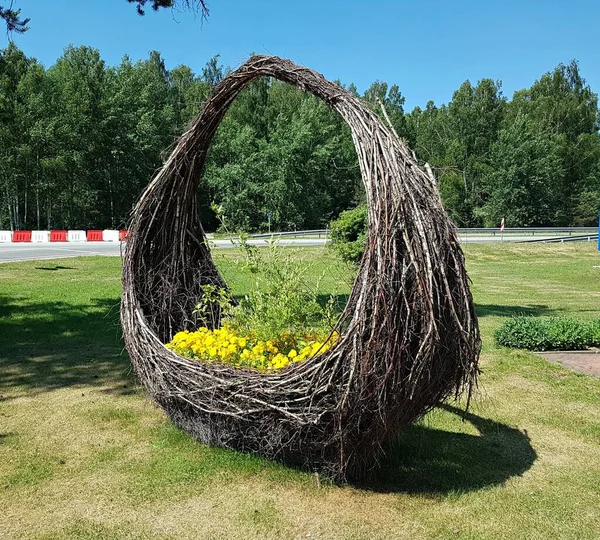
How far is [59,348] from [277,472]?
5411 mm

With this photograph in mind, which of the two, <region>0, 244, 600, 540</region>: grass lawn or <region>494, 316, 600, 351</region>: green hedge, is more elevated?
<region>494, 316, 600, 351</region>: green hedge

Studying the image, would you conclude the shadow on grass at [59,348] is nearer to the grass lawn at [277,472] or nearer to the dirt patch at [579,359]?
the grass lawn at [277,472]

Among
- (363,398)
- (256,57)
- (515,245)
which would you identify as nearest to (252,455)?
(363,398)

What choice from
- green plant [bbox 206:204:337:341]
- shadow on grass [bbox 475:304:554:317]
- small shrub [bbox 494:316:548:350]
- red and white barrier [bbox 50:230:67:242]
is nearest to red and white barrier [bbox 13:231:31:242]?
red and white barrier [bbox 50:230:67:242]

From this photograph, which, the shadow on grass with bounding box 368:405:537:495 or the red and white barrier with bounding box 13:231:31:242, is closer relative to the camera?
the shadow on grass with bounding box 368:405:537:495

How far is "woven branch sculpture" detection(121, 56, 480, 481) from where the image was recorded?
3492 millimetres

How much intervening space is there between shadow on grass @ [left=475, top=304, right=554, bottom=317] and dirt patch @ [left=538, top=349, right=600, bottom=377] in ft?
9.13

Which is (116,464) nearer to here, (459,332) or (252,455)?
(252,455)

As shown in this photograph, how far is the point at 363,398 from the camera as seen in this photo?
358cm

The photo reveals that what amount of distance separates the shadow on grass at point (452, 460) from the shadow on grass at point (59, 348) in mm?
3356

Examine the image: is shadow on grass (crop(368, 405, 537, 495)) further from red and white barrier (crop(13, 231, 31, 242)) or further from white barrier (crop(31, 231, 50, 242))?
red and white barrier (crop(13, 231, 31, 242))

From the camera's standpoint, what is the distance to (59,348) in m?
8.54

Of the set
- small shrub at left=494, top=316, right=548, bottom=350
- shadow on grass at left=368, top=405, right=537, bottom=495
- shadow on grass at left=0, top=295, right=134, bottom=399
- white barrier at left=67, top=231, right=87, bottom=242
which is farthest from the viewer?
white barrier at left=67, top=231, right=87, bottom=242

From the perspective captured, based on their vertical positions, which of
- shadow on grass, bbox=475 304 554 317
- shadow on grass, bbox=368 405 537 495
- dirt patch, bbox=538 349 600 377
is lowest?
shadow on grass, bbox=368 405 537 495
